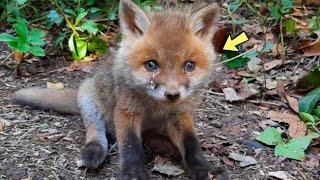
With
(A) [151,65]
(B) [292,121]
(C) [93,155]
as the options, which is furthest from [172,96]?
(B) [292,121]

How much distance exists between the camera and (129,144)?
12.0 feet

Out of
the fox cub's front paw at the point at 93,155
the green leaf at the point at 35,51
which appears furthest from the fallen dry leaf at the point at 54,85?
the fox cub's front paw at the point at 93,155

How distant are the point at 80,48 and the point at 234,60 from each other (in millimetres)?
1517

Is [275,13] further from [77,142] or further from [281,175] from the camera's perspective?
[77,142]

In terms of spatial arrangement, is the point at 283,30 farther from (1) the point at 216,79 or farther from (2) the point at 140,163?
(2) the point at 140,163

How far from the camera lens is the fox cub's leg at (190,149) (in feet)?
11.8

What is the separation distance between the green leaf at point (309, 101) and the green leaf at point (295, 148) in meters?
0.50

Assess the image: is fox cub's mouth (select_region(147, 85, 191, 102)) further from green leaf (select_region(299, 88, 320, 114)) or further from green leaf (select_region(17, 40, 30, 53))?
green leaf (select_region(17, 40, 30, 53))

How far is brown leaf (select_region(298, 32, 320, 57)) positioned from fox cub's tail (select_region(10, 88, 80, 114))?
93.0 inches

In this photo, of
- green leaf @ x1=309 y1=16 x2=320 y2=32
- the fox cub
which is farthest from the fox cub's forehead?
green leaf @ x1=309 y1=16 x2=320 y2=32

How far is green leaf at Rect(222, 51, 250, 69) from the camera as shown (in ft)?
17.3

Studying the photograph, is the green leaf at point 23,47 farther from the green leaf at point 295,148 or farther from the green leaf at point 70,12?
the green leaf at point 295,148

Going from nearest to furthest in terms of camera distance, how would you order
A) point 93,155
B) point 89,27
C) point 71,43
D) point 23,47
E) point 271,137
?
point 93,155, point 271,137, point 23,47, point 89,27, point 71,43

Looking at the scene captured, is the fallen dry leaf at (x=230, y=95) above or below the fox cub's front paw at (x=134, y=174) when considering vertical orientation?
above
